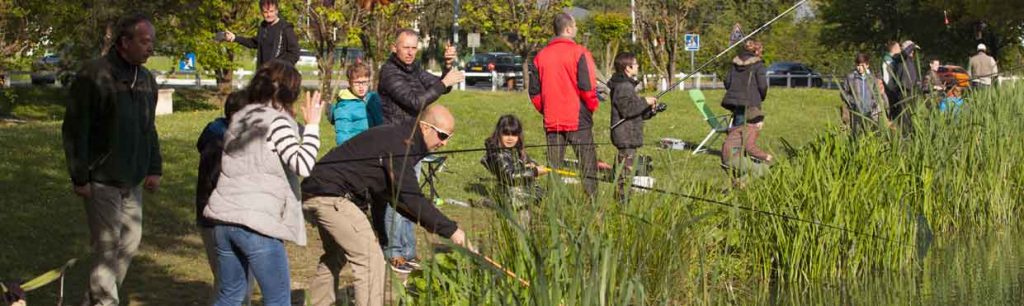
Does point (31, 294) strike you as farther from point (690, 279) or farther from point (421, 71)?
point (690, 279)

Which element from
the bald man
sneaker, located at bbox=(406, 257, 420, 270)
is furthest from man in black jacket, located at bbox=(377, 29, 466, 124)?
the bald man

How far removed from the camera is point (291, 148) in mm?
5188

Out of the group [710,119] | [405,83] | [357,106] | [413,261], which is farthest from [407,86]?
[710,119]

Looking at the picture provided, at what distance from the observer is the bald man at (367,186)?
577 centimetres

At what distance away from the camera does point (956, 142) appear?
955 centimetres

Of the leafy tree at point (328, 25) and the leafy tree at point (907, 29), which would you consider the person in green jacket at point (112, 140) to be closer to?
the leafy tree at point (328, 25)

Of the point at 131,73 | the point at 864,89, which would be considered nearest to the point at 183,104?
the point at 864,89

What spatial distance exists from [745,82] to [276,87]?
1005 centimetres

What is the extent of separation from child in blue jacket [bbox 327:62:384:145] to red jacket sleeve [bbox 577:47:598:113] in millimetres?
1464

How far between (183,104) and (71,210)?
18.9 meters

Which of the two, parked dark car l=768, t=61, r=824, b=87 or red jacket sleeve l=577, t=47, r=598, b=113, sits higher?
red jacket sleeve l=577, t=47, r=598, b=113

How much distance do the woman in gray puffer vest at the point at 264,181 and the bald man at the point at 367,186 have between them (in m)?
0.48

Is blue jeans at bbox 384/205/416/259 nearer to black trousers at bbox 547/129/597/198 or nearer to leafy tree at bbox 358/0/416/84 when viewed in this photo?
black trousers at bbox 547/129/597/198

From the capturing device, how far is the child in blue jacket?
28.0 ft
